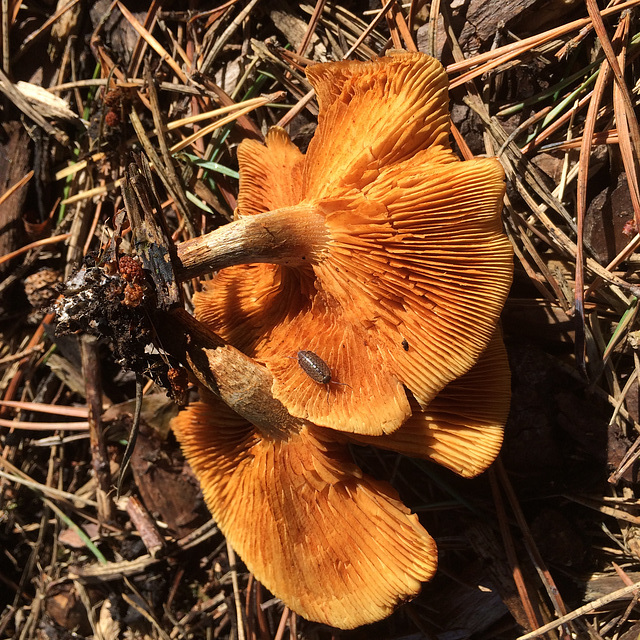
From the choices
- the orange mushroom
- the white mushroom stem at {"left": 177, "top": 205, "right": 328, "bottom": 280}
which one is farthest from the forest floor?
the orange mushroom

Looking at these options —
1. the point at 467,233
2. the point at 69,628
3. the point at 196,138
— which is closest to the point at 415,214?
the point at 467,233

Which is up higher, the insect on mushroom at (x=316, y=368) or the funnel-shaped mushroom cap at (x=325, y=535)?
the insect on mushroom at (x=316, y=368)

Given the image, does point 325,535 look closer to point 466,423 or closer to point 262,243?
point 466,423

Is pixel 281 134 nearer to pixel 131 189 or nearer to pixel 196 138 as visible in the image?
pixel 196 138

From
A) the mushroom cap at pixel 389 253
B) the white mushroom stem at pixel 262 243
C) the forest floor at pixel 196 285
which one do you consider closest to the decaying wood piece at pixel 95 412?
the forest floor at pixel 196 285

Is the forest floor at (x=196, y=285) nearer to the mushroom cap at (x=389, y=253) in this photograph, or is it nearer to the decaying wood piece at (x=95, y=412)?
the decaying wood piece at (x=95, y=412)

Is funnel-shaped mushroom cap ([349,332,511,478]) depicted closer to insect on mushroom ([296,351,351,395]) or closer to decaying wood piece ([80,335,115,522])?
insect on mushroom ([296,351,351,395])
